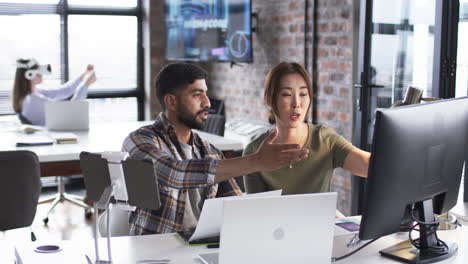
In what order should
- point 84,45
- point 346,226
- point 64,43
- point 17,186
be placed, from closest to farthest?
point 346,226, point 17,186, point 64,43, point 84,45

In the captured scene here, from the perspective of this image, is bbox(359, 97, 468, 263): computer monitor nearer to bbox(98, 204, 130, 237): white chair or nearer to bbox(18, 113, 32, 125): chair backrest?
bbox(98, 204, 130, 237): white chair

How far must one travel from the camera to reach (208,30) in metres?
5.91

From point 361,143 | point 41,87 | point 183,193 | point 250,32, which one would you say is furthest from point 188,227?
point 41,87

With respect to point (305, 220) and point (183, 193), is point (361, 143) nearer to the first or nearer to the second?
point (183, 193)

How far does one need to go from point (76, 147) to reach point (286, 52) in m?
1.92

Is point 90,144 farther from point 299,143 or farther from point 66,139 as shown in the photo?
point 299,143

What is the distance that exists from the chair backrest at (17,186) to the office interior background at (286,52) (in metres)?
2.06

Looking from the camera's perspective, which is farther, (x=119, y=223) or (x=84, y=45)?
(x=84, y=45)

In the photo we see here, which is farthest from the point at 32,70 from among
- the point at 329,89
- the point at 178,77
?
the point at 178,77

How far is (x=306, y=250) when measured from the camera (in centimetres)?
189

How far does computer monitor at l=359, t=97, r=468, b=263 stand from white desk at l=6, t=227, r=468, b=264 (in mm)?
52

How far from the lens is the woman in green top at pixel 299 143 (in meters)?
2.85

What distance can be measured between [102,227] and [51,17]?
3.88 m

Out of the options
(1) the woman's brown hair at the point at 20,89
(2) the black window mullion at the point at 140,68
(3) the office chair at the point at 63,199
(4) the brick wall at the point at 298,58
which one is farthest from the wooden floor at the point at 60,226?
(4) the brick wall at the point at 298,58
